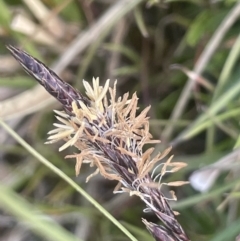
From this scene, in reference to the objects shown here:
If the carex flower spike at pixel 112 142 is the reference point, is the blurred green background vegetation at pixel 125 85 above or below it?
above

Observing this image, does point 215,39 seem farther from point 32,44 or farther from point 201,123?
point 32,44

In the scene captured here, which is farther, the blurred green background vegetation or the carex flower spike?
the blurred green background vegetation

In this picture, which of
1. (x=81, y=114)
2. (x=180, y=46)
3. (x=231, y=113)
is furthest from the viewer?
(x=180, y=46)

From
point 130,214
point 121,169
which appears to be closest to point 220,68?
point 130,214

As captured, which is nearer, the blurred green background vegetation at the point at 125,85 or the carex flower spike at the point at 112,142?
the carex flower spike at the point at 112,142

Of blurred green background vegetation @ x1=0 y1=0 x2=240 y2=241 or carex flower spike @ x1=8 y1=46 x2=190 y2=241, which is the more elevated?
blurred green background vegetation @ x1=0 y1=0 x2=240 y2=241

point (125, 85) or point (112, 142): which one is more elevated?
point (125, 85)

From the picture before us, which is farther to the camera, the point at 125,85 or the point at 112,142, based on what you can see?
the point at 125,85

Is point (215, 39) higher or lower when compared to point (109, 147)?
higher
